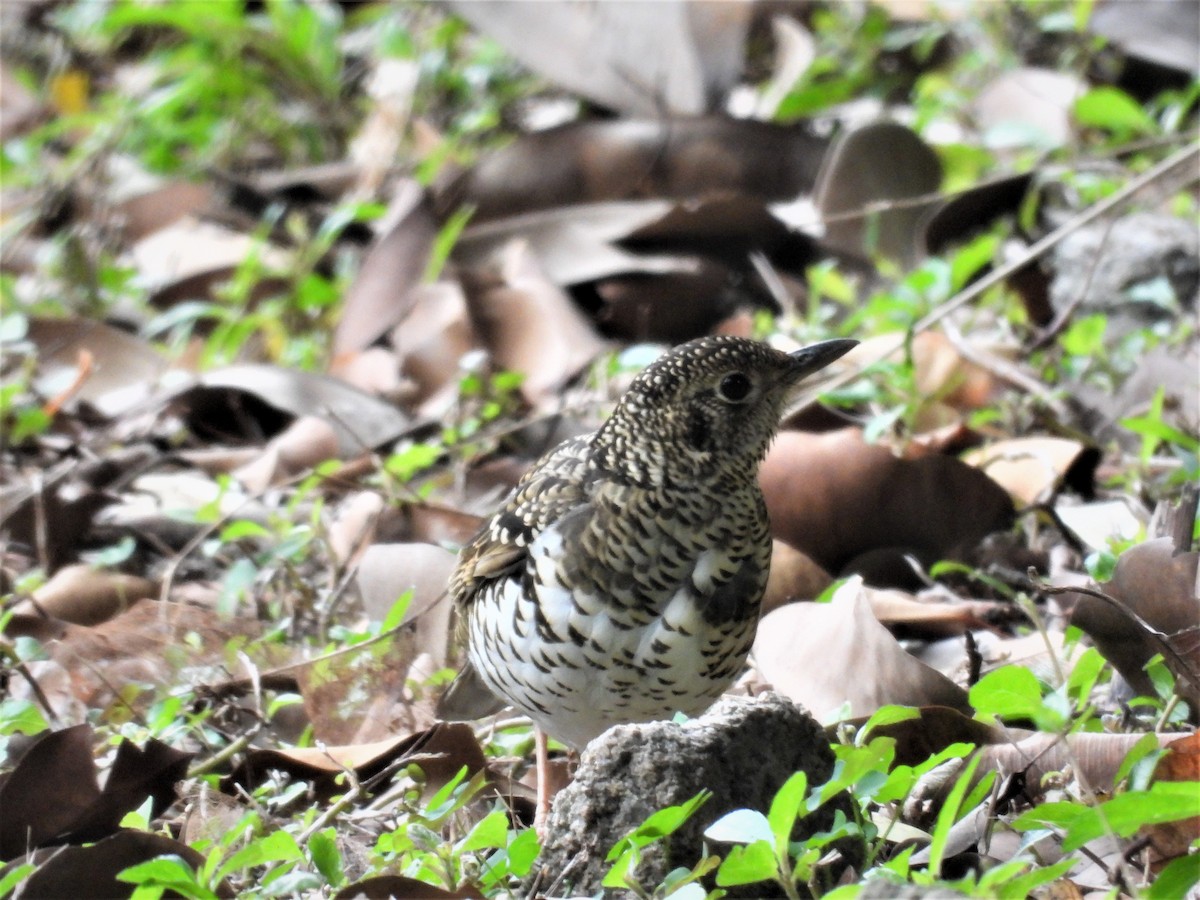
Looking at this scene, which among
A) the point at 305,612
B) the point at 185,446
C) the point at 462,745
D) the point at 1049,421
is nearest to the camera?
the point at 462,745

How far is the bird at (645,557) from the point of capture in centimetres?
292

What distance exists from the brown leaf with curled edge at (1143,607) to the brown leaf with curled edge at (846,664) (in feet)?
1.03

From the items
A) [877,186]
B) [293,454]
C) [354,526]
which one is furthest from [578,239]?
[354,526]

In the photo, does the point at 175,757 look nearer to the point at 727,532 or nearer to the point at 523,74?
the point at 727,532

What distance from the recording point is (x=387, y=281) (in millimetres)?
5879

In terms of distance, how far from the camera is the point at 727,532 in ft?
9.95

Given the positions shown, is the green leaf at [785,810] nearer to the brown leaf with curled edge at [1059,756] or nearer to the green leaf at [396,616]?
the brown leaf with curled edge at [1059,756]

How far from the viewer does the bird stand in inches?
115

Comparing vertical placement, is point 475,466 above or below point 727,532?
below

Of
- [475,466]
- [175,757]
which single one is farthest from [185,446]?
[175,757]

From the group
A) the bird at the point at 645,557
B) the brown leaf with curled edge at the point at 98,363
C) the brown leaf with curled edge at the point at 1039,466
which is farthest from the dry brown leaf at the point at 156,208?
the bird at the point at 645,557

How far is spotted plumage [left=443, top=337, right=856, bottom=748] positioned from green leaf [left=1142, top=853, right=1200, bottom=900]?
0.99m

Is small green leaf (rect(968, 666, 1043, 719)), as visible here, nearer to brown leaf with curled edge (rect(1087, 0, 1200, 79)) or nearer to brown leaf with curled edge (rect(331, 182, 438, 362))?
brown leaf with curled edge (rect(331, 182, 438, 362))

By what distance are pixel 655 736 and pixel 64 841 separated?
1.22 m
